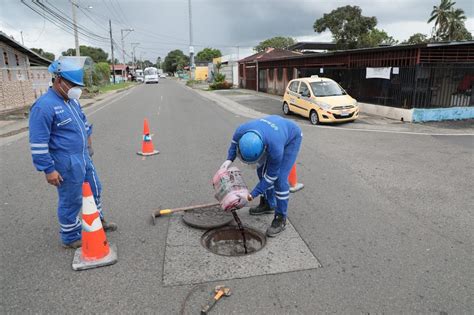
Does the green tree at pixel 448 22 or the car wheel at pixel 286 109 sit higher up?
the green tree at pixel 448 22

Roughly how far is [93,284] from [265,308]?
157 cm

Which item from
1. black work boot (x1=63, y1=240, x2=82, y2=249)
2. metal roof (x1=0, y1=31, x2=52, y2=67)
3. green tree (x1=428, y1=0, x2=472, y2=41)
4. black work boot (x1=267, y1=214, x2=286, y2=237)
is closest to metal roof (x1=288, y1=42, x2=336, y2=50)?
green tree (x1=428, y1=0, x2=472, y2=41)

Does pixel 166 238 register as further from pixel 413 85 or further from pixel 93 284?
pixel 413 85

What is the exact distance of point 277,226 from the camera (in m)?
4.12

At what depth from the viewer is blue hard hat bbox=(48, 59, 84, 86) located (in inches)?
134

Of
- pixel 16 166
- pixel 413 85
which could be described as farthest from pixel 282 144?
pixel 413 85

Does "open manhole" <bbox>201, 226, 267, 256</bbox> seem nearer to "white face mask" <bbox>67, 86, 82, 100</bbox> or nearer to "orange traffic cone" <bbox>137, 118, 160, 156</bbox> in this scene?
"white face mask" <bbox>67, 86, 82, 100</bbox>

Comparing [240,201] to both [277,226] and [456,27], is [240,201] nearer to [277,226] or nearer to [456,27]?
[277,226]

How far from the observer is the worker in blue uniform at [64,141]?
328 centimetres

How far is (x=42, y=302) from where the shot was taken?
293 cm

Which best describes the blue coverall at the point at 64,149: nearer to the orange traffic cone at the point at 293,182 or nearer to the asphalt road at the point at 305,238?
the asphalt road at the point at 305,238

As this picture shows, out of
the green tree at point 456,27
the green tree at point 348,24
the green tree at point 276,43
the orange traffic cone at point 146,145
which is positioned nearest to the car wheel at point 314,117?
the orange traffic cone at point 146,145

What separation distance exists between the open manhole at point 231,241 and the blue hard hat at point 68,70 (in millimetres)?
2169

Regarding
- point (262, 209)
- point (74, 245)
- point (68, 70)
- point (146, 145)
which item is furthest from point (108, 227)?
point (146, 145)
